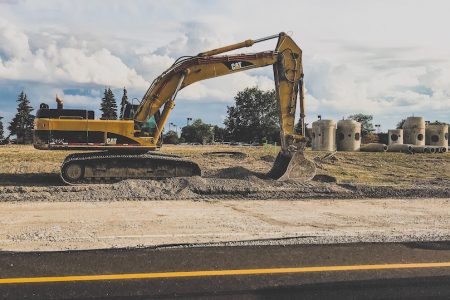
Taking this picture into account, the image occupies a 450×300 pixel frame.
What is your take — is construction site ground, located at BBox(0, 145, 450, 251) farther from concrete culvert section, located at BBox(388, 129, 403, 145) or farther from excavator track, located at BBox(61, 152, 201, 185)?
concrete culvert section, located at BBox(388, 129, 403, 145)

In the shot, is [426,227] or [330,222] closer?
[426,227]

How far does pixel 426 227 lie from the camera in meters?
8.46

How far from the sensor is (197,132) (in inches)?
4232

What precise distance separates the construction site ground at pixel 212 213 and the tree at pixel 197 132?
86936 mm

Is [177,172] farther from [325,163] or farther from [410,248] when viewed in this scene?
[325,163]

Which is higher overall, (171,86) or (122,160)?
(171,86)

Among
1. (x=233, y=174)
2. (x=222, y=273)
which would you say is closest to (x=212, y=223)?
(x=222, y=273)

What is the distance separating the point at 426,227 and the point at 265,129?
85.8 meters

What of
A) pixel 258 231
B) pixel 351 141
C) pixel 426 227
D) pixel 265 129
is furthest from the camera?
pixel 265 129

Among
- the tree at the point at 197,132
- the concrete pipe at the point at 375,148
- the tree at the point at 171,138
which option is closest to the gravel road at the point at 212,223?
the concrete pipe at the point at 375,148

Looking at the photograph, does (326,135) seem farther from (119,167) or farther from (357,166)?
(119,167)

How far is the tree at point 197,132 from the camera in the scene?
10513 cm

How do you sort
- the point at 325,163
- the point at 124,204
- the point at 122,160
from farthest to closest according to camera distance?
the point at 325,163 < the point at 122,160 < the point at 124,204

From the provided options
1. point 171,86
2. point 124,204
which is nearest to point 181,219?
point 124,204
